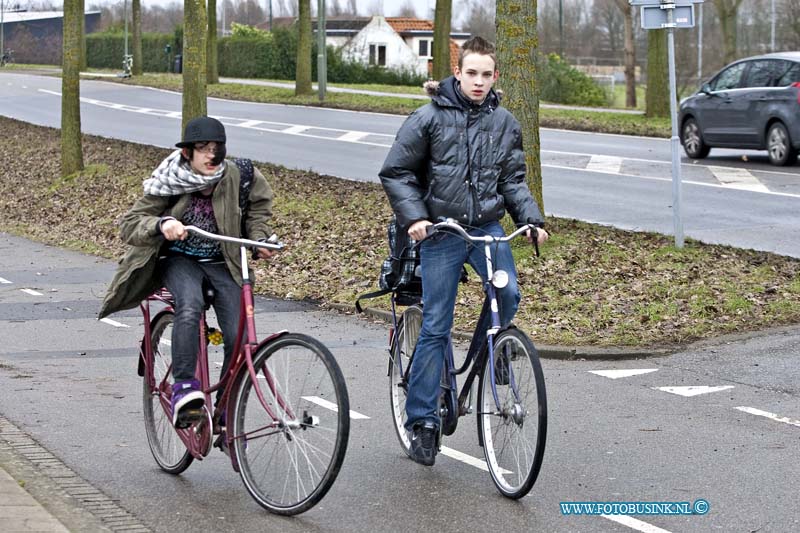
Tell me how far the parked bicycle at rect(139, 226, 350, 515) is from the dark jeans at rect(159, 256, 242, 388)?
0.07 meters

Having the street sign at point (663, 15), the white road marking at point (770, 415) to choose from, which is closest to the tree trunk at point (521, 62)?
the street sign at point (663, 15)

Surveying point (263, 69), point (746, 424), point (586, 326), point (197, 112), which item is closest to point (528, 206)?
point (746, 424)

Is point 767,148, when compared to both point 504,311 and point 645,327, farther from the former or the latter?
point 504,311

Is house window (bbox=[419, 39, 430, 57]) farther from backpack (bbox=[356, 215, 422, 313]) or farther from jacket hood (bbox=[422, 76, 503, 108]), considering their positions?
jacket hood (bbox=[422, 76, 503, 108])

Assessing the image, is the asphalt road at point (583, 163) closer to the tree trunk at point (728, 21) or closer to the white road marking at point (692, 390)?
the white road marking at point (692, 390)

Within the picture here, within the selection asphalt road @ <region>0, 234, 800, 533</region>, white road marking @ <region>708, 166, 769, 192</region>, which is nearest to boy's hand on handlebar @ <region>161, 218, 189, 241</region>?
asphalt road @ <region>0, 234, 800, 533</region>

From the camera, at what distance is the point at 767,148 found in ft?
74.1

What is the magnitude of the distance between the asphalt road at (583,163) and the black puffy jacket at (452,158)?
843 cm

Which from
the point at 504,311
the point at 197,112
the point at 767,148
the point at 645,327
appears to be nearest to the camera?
the point at 504,311

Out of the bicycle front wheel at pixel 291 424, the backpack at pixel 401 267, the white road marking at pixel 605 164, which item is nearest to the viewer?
the bicycle front wheel at pixel 291 424

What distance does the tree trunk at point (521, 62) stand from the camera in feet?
42.0

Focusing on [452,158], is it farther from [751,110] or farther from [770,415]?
[751,110]

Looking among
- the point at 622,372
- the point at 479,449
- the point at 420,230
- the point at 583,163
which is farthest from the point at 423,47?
the point at 420,230

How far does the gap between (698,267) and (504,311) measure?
664 cm
